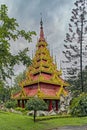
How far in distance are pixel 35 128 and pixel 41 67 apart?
21.5 metres

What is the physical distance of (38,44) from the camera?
4809cm

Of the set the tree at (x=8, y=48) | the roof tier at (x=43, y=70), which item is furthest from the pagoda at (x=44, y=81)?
the tree at (x=8, y=48)

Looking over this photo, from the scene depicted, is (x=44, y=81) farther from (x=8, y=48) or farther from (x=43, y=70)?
(x=8, y=48)

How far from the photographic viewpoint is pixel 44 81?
40.2 m

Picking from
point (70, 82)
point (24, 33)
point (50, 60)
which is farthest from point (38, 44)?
point (24, 33)

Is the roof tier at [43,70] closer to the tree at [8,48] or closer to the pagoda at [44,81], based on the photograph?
the pagoda at [44,81]

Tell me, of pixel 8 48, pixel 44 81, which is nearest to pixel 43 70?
pixel 44 81

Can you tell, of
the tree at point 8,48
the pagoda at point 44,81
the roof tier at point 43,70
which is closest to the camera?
the tree at point 8,48

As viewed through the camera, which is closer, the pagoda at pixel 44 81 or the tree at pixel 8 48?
the tree at pixel 8 48

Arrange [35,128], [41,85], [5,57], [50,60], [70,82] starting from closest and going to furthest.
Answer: [5,57] < [35,128] < [41,85] < [50,60] < [70,82]

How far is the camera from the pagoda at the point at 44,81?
39.2 metres

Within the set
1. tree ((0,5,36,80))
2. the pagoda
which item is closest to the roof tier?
the pagoda

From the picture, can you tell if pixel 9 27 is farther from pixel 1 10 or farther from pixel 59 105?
pixel 59 105

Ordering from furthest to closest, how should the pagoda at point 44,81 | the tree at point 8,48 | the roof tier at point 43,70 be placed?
the roof tier at point 43,70
the pagoda at point 44,81
the tree at point 8,48
